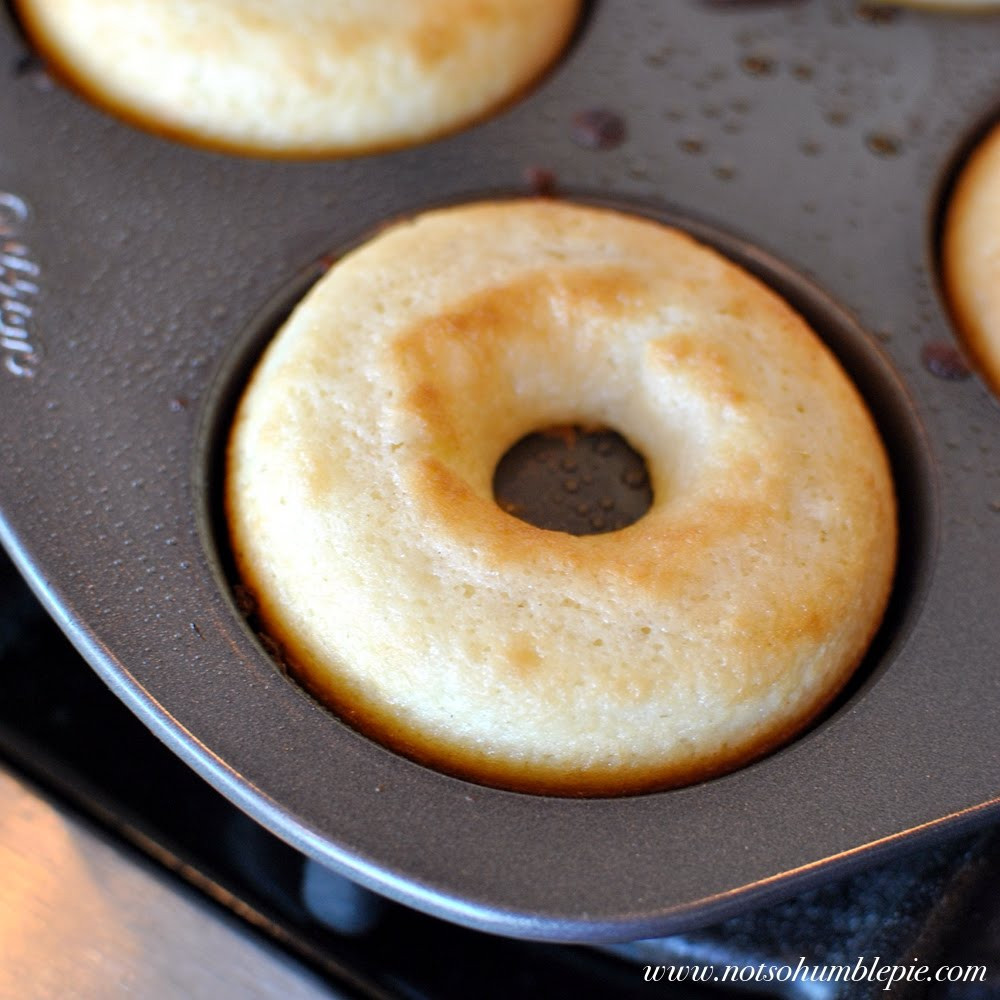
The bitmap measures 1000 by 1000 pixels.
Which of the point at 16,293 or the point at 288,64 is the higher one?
the point at 288,64

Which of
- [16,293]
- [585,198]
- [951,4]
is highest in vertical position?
[951,4]

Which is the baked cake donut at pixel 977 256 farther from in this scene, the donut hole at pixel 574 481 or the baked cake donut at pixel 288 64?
the baked cake donut at pixel 288 64

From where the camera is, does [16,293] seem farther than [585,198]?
No

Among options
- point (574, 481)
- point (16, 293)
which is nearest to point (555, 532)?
point (574, 481)

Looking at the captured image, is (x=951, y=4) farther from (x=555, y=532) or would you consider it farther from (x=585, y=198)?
(x=555, y=532)

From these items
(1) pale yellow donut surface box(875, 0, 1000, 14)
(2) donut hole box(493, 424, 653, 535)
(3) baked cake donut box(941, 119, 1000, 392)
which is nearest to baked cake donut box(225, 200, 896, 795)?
(2) donut hole box(493, 424, 653, 535)

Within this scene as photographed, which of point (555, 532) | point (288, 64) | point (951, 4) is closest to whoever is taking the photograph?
point (555, 532)

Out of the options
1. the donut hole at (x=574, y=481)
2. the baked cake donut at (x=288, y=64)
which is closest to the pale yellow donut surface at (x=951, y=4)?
the baked cake donut at (x=288, y=64)
